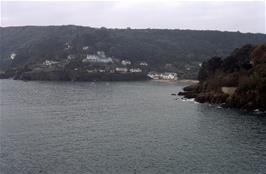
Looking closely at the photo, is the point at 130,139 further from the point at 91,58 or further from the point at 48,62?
the point at 91,58

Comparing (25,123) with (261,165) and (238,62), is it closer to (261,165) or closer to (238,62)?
(261,165)

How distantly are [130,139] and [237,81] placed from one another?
121 ft

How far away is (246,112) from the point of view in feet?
240

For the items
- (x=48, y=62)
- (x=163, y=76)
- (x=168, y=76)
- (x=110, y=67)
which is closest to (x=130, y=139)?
(x=168, y=76)

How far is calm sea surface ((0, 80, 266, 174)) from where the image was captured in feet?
139

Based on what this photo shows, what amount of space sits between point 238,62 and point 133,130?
40849 mm

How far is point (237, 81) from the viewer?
8475cm

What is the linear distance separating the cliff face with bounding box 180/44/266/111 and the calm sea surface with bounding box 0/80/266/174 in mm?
4673

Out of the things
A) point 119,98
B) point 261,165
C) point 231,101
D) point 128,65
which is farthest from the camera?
point 128,65

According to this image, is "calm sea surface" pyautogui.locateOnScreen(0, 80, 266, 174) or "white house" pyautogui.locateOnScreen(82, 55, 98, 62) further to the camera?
"white house" pyautogui.locateOnScreen(82, 55, 98, 62)

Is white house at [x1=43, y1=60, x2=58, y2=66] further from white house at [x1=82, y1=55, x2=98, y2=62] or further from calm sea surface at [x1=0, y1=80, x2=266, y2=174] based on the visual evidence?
calm sea surface at [x1=0, y1=80, x2=266, y2=174]

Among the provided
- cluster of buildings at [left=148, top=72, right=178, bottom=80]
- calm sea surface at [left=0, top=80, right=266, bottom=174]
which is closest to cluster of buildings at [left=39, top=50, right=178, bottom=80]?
cluster of buildings at [left=148, top=72, right=178, bottom=80]

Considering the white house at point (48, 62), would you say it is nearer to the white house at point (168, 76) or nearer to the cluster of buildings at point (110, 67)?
the cluster of buildings at point (110, 67)

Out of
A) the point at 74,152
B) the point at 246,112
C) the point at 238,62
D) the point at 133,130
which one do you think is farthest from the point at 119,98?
the point at 74,152
